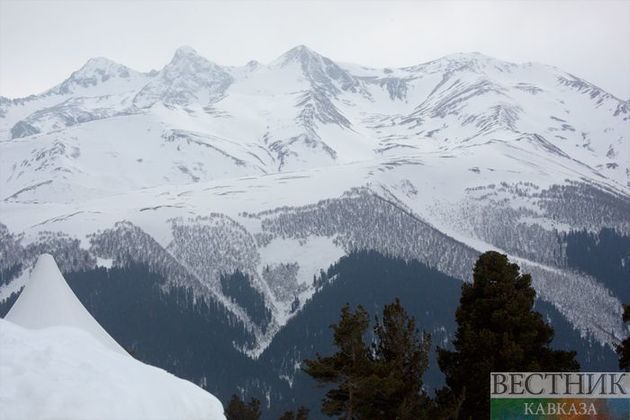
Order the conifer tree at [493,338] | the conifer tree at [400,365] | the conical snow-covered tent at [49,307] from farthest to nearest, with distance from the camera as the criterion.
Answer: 1. the conical snow-covered tent at [49,307]
2. the conifer tree at [493,338]
3. the conifer tree at [400,365]

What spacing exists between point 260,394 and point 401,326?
153184 millimetres

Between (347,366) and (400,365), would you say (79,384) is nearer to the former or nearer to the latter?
Result: (347,366)

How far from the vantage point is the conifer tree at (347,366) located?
18.9m

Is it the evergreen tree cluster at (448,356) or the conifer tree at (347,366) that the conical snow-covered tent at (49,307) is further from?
the evergreen tree cluster at (448,356)

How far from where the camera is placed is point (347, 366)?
19.2 metres

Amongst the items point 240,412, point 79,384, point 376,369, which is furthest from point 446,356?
point 240,412

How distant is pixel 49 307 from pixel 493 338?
85.5ft

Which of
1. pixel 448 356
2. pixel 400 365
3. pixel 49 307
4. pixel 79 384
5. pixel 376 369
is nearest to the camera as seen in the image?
pixel 79 384

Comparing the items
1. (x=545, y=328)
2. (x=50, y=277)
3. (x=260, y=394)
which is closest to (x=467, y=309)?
(x=545, y=328)

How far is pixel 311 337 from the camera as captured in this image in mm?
195750

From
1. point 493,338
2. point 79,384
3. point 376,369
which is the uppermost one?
point 493,338

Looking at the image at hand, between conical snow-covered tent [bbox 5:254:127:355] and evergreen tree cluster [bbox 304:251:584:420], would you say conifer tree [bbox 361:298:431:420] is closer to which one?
evergreen tree cluster [bbox 304:251:584:420]

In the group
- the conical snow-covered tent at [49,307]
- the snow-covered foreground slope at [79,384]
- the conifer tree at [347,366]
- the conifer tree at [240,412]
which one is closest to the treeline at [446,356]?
the conifer tree at [347,366]

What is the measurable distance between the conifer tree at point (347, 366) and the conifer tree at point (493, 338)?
3958 mm
